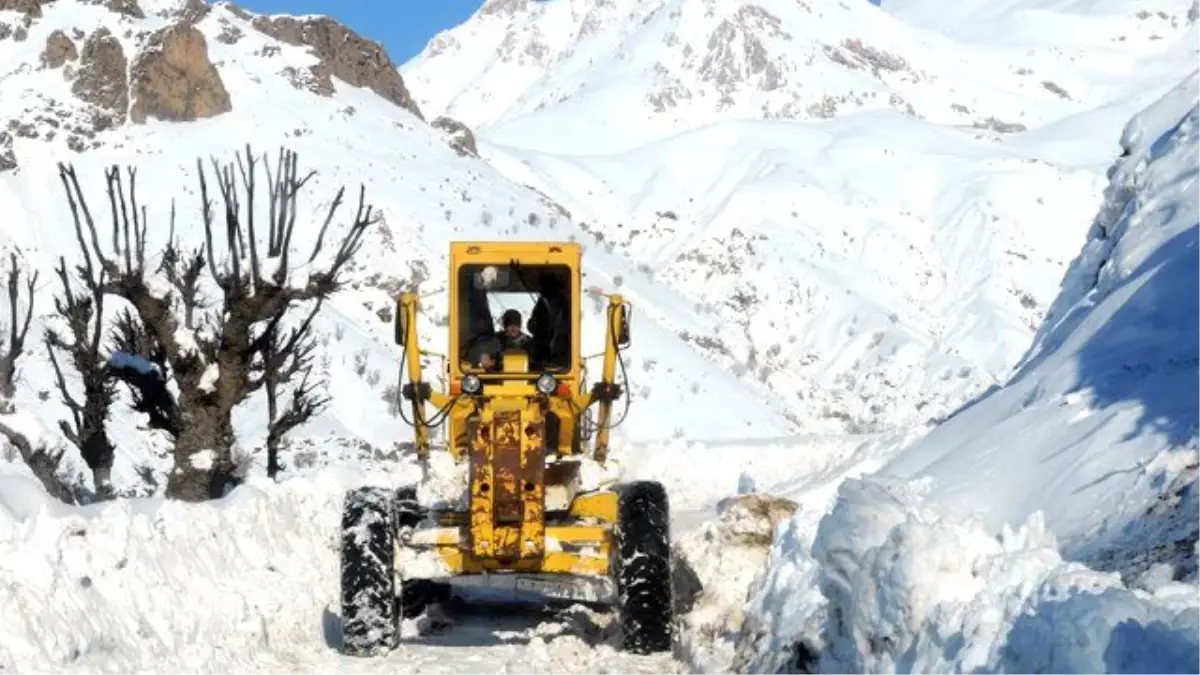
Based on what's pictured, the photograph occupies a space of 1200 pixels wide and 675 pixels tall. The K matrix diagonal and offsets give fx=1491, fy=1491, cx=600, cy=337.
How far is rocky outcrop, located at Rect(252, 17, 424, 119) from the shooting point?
7036 cm

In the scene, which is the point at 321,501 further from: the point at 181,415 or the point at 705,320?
the point at 705,320

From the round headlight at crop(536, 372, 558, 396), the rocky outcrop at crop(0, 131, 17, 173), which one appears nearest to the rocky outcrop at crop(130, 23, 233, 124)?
the rocky outcrop at crop(0, 131, 17, 173)

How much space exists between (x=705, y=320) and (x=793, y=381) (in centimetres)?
461

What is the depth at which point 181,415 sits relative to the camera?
17.3 meters

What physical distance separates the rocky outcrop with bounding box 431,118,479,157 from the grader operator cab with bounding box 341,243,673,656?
6036 centimetres

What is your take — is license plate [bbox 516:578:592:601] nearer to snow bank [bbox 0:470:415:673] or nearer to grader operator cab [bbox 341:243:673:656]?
grader operator cab [bbox 341:243:673:656]

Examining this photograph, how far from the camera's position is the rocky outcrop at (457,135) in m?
71.2

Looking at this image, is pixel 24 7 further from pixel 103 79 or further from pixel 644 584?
pixel 644 584

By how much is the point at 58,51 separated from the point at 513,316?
165ft

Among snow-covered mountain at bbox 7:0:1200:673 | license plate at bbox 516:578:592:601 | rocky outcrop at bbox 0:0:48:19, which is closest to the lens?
snow-covered mountain at bbox 7:0:1200:673

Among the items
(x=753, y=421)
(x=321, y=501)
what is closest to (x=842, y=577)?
(x=321, y=501)

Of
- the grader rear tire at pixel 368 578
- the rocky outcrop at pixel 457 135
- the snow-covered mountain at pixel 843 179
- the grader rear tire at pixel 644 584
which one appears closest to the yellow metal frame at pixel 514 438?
the grader rear tire at pixel 644 584

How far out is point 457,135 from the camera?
243 feet

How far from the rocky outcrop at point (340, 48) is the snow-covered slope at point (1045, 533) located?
61524 mm
